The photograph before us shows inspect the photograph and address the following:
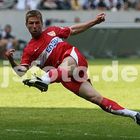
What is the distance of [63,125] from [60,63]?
59.9 inches

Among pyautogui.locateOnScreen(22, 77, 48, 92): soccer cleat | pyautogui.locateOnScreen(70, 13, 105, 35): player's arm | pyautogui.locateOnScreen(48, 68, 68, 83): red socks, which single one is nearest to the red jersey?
pyautogui.locateOnScreen(48, 68, 68, 83): red socks

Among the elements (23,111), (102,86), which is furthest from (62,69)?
(102,86)

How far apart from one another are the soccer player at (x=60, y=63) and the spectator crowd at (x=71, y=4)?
2341 centimetres

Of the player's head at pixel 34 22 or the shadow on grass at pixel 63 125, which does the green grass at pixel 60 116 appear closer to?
the shadow on grass at pixel 63 125

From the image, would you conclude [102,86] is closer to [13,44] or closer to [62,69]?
[62,69]

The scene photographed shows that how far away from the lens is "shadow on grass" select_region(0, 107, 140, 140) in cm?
1129

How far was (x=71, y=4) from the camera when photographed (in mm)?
36438

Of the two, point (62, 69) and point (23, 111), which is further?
point (23, 111)

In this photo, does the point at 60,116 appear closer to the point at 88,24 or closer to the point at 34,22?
the point at 88,24

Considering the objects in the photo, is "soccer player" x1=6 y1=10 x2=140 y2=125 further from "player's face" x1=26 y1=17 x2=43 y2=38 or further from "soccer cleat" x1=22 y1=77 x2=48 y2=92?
"soccer cleat" x1=22 y1=77 x2=48 y2=92

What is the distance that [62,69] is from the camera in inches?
443

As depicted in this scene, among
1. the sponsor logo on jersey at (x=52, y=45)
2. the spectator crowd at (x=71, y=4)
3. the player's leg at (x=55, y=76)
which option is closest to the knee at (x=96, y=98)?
the player's leg at (x=55, y=76)

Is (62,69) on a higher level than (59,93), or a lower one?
higher

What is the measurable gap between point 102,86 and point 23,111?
6521 millimetres
